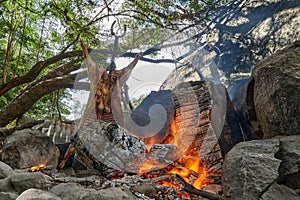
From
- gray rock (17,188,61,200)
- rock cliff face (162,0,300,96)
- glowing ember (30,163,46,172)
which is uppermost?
rock cliff face (162,0,300,96)

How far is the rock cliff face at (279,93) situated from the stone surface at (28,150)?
11.1 ft

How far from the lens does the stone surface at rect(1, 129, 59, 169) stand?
360cm

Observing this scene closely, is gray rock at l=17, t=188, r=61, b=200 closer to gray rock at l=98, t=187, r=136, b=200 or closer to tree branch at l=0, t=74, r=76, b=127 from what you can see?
gray rock at l=98, t=187, r=136, b=200

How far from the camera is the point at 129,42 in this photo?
7125 millimetres

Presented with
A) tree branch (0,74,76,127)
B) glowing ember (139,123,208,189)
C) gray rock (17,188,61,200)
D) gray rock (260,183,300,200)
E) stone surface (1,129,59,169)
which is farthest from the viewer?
tree branch (0,74,76,127)

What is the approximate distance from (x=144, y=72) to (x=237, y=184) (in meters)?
4.41

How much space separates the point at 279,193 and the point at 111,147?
224 centimetres

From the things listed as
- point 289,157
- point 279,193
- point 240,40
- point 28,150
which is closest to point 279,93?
point 289,157

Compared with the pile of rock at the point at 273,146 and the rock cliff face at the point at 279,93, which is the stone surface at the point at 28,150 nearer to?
the pile of rock at the point at 273,146

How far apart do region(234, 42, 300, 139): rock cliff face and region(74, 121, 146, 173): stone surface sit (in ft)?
5.99

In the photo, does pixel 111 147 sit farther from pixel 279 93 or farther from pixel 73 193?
pixel 279 93

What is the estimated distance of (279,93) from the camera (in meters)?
2.87

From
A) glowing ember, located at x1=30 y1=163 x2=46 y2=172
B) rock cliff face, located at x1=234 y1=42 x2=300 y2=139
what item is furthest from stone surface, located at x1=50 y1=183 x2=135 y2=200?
rock cliff face, located at x1=234 y1=42 x2=300 y2=139

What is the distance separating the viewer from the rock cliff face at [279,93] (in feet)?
9.02
